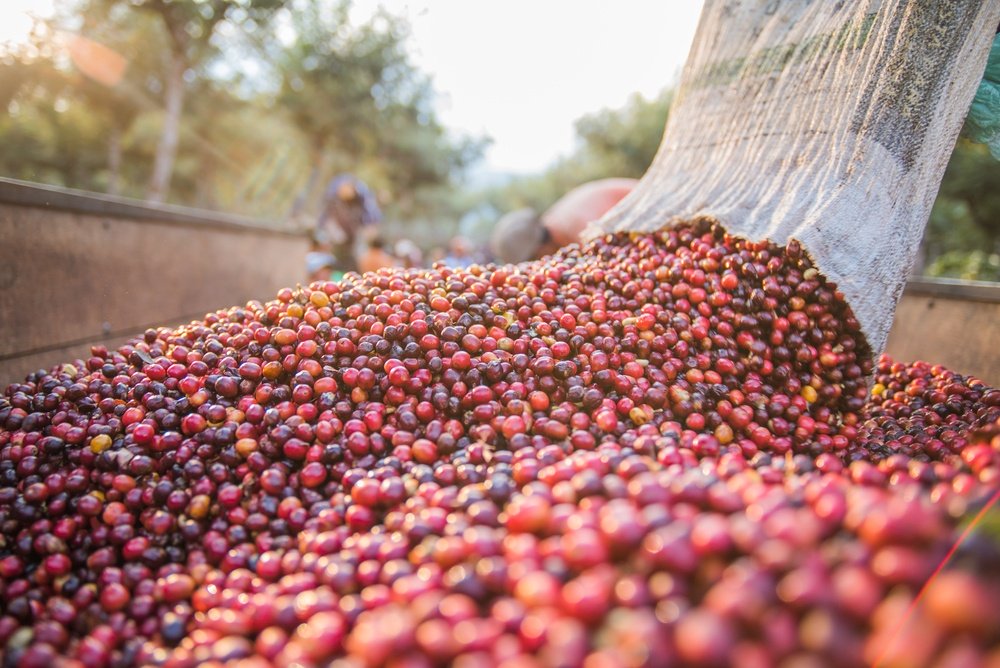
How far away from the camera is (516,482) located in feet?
4.53

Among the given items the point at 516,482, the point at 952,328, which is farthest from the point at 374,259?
the point at 516,482

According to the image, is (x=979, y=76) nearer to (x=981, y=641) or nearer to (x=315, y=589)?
(x=981, y=641)

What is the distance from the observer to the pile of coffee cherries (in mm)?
843

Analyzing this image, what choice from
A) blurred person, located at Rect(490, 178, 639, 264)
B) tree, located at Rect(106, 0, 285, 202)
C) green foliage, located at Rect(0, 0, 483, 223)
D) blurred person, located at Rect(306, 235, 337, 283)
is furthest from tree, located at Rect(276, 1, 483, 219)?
blurred person, located at Rect(490, 178, 639, 264)

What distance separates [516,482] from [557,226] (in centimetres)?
586

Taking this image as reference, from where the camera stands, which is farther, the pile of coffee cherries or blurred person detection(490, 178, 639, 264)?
blurred person detection(490, 178, 639, 264)

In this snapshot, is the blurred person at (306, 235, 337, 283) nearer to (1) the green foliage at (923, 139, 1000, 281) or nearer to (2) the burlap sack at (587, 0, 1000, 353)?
(2) the burlap sack at (587, 0, 1000, 353)

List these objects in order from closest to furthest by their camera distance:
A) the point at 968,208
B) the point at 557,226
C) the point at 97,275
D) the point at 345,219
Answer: the point at 97,275
the point at 557,226
the point at 345,219
the point at 968,208

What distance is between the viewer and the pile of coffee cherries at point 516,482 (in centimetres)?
84

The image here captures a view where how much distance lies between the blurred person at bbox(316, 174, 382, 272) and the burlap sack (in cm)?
828

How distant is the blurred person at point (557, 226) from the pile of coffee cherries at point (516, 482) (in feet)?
13.2

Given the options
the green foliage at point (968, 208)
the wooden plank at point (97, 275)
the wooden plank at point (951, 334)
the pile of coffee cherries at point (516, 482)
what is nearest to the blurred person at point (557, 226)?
the wooden plank at point (97, 275)

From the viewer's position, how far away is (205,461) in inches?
65.9

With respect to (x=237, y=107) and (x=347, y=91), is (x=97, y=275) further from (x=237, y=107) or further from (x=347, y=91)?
(x=237, y=107)
